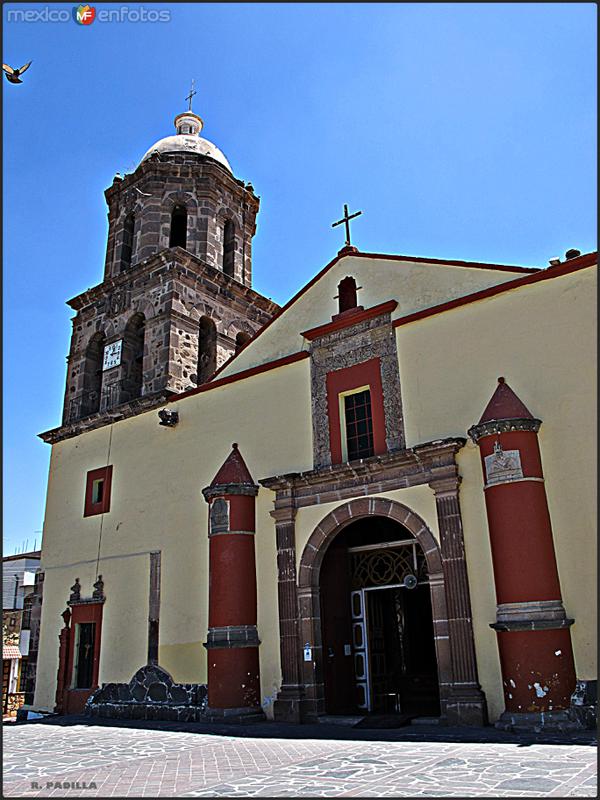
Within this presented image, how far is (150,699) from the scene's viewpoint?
12516 millimetres

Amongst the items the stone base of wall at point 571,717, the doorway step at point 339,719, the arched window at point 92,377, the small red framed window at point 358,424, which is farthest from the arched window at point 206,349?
the stone base of wall at point 571,717

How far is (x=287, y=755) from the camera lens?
7.40 m

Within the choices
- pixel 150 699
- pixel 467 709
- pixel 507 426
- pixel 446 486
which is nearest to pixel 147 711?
pixel 150 699

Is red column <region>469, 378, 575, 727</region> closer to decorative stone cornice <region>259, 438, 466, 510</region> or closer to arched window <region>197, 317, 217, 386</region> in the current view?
decorative stone cornice <region>259, 438, 466, 510</region>

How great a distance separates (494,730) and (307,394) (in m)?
6.12

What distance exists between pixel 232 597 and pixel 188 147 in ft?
41.1

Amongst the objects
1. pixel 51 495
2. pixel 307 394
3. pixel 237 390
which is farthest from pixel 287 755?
pixel 51 495

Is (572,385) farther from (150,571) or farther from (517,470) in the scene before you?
(150,571)

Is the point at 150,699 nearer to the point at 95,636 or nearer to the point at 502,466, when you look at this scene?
the point at 95,636

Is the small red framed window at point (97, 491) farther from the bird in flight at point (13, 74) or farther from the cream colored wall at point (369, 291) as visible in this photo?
the bird in flight at point (13, 74)

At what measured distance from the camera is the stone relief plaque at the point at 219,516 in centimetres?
1185

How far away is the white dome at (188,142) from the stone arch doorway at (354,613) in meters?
11.5

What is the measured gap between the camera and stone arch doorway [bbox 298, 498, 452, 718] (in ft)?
34.5

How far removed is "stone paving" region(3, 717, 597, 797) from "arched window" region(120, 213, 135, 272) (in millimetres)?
11510
